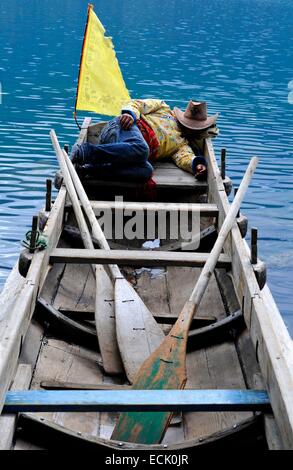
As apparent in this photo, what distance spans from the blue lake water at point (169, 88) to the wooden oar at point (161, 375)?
2.26 m

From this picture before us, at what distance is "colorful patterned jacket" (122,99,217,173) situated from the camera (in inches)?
258

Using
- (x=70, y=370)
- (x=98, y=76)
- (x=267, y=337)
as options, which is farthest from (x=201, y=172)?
(x=267, y=337)

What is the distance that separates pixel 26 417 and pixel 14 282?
1398 mm

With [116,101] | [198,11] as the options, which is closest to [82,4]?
[198,11]

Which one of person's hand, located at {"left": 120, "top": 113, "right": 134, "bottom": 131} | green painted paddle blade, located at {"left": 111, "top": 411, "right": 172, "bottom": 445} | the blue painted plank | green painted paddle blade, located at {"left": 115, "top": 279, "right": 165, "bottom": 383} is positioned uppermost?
person's hand, located at {"left": 120, "top": 113, "right": 134, "bottom": 131}

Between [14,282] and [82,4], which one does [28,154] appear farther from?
[82,4]

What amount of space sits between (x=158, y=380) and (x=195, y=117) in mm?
3957

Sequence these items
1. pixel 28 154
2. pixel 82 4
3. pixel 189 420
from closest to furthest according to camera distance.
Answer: pixel 189 420 → pixel 28 154 → pixel 82 4

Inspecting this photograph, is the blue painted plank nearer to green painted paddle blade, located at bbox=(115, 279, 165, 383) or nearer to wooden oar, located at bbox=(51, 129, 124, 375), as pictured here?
green painted paddle blade, located at bbox=(115, 279, 165, 383)

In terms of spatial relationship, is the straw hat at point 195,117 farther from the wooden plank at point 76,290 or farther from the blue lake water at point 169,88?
the wooden plank at point 76,290

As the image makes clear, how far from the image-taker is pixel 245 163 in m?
10.1

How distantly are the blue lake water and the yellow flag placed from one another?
4.74 feet

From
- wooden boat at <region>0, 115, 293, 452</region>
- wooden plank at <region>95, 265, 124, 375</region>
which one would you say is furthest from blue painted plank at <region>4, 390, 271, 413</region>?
wooden plank at <region>95, 265, 124, 375</region>
